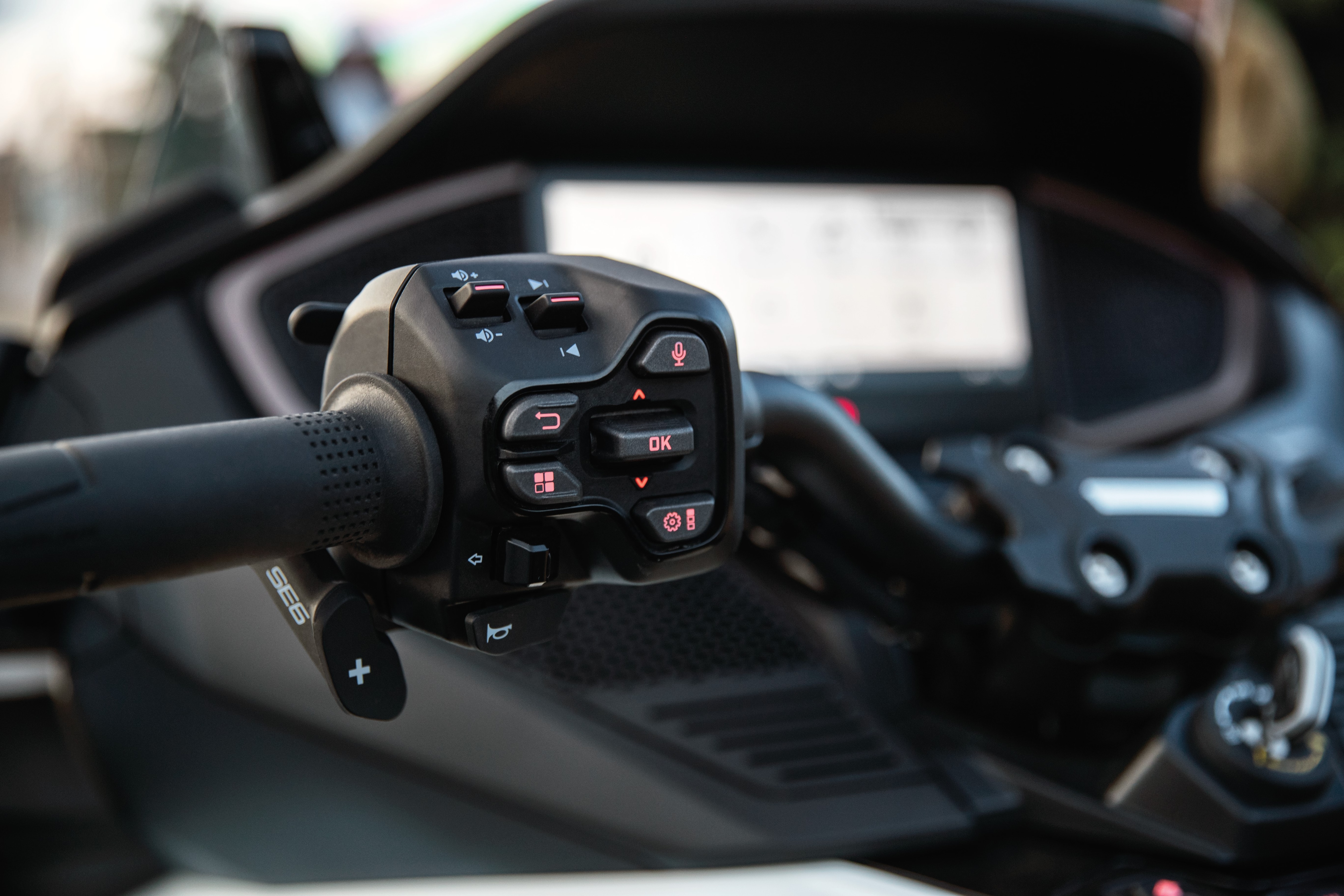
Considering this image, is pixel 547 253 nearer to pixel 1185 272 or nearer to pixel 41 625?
pixel 41 625

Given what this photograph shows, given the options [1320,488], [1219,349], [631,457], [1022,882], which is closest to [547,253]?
[631,457]

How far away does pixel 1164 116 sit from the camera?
100 centimetres

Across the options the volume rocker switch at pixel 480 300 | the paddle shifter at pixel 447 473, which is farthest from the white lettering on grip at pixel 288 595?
the volume rocker switch at pixel 480 300

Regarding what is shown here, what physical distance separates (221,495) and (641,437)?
147 mm

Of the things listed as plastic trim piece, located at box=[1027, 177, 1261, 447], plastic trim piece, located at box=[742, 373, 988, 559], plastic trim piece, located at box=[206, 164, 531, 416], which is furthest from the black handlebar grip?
plastic trim piece, located at box=[1027, 177, 1261, 447]

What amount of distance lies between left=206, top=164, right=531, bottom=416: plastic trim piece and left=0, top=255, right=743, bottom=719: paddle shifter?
0.99ft

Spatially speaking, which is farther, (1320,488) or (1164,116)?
(1164,116)

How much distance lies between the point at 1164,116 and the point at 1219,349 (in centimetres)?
28

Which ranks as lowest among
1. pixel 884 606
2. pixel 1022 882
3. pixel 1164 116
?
pixel 1022 882

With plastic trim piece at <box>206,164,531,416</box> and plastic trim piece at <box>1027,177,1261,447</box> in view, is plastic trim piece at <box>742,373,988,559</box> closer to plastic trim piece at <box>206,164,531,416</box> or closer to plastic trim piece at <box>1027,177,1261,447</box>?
plastic trim piece at <box>206,164,531,416</box>

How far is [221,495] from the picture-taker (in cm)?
29

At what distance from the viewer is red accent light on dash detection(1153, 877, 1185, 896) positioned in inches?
22.8

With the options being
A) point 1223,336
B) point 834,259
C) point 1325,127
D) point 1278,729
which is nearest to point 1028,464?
point 1278,729

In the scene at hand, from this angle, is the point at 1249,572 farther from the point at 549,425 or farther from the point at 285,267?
the point at 285,267
